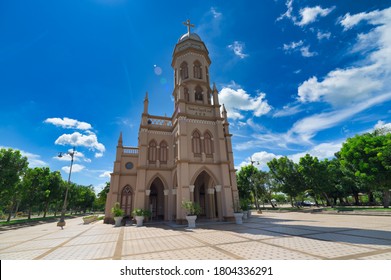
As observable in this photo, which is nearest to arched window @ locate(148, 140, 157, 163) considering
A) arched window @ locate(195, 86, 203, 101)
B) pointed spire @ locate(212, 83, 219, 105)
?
arched window @ locate(195, 86, 203, 101)

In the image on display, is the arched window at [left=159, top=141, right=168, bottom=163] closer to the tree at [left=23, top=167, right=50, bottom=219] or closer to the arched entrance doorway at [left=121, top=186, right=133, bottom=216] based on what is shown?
the arched entrance doorway at [left=121, top=186, right=133, bottom=216]

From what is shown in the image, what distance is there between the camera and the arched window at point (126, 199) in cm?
2311

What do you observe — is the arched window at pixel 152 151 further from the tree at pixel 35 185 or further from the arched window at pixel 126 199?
the tree at pixel 35 185

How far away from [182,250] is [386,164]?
2584cm

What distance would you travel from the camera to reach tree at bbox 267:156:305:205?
35.4 meters

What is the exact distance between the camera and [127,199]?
76.6ft

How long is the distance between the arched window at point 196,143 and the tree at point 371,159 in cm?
2004

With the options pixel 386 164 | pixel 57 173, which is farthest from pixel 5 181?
pixel 386 164

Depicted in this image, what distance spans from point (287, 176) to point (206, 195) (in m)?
22.2

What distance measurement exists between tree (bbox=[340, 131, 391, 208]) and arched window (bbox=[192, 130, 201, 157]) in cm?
2004

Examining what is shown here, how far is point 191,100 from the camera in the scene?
22.0 meters

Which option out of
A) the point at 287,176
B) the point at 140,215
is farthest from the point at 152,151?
the point at 287,176
